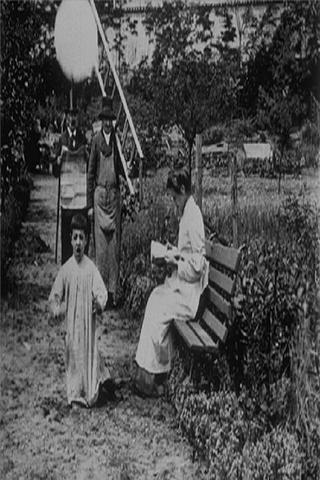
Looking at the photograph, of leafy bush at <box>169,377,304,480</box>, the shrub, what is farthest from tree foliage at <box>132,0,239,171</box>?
the shrub

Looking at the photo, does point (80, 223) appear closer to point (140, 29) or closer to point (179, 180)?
Answer: point (179, 180)

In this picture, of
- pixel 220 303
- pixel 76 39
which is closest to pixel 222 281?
pixel 220 303

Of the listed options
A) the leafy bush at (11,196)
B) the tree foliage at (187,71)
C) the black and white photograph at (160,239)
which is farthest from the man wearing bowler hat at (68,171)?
the tree foliage at (187,71)

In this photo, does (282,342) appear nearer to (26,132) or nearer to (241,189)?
(241,189)

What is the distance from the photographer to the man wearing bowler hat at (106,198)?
3.06 metres

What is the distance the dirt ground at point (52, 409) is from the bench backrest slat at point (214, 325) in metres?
0.21

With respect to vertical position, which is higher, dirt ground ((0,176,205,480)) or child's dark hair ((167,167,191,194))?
child's dark hair ((167,167,191,194))

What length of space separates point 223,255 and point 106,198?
39cm

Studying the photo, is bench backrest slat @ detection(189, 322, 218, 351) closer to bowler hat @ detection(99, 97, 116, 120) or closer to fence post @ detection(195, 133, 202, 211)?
fence post @ detection(195, 133, 202, 211)

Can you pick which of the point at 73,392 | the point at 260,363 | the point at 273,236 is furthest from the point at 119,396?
the point at 273,236

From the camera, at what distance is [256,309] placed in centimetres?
296

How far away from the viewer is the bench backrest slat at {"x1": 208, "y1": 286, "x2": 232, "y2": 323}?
292 centimetres

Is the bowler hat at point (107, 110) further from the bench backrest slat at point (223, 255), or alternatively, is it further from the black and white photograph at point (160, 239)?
the bench backrest slat at point (223, 255)

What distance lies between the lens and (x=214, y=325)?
295 centimetres
